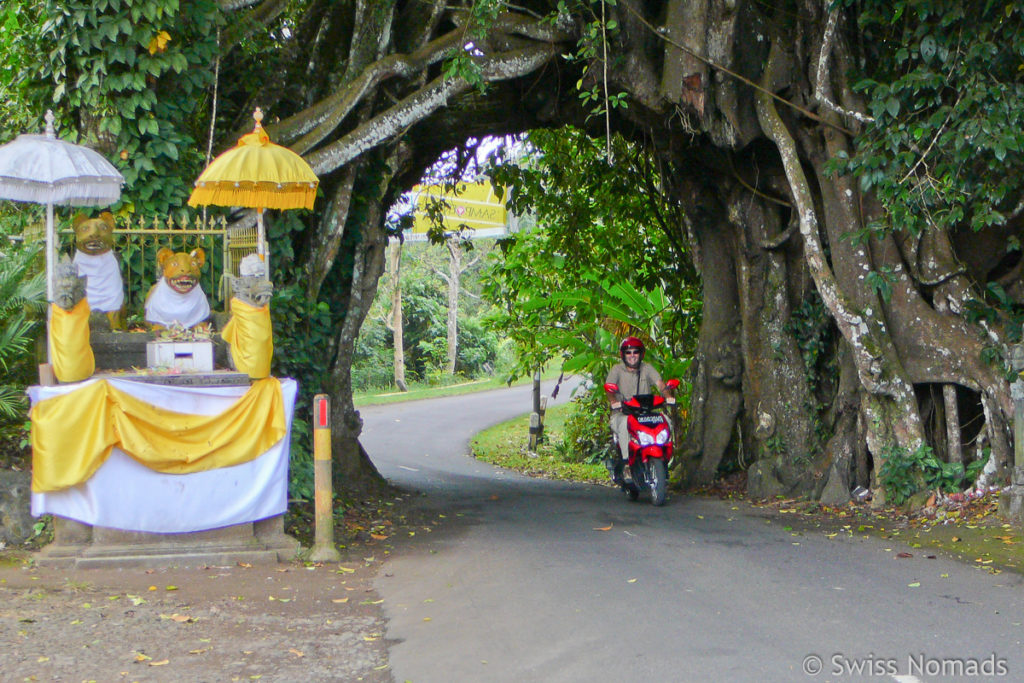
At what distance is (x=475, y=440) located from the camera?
1011 inches

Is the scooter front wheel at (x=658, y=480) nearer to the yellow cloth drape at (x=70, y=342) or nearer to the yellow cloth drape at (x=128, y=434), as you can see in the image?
the yellow cloth drape at (x=128, y=434)

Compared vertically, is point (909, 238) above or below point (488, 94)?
below

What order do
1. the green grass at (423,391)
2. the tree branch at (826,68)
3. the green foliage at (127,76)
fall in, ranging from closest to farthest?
the green foliage at (127,76), the tree branch at (826,68), the green grass at (423,391)

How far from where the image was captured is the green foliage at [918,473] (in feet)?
30.4

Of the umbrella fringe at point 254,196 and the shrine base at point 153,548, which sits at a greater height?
the umbrella fringe at point 254,196

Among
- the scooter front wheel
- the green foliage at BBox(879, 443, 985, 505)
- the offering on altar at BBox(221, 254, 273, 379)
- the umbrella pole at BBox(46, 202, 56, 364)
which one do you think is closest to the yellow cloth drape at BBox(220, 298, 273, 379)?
the offering on altar at BBox(221, 254, 273, 379)

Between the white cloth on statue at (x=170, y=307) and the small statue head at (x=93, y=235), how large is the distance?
524 millimetres

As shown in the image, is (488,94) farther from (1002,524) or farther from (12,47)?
(1002,524)

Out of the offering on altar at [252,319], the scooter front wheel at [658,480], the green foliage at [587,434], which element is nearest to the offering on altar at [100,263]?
the offering on altar at [252,319]

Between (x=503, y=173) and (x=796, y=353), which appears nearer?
(x=796, y=353)

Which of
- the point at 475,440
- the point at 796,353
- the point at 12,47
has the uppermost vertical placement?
the point at 12,47

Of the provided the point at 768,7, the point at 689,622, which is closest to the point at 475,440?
the point at 768,7

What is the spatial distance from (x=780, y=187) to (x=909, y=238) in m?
1.94

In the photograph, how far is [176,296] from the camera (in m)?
8.25
